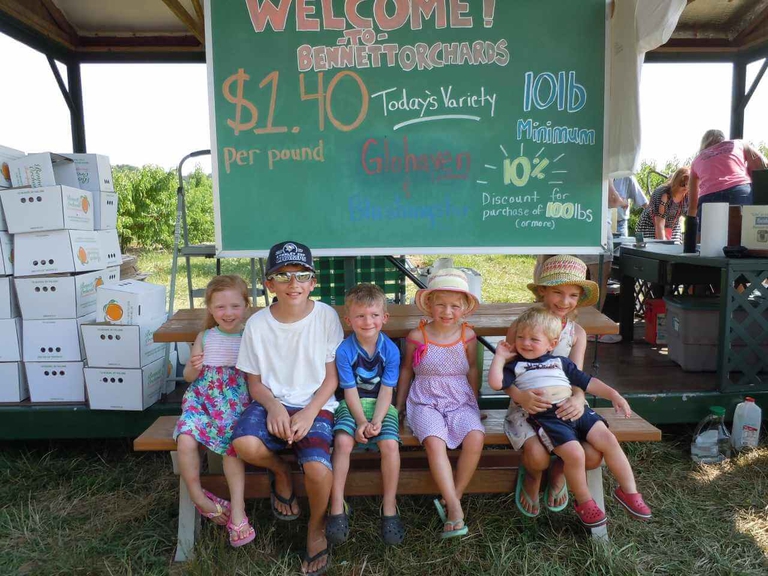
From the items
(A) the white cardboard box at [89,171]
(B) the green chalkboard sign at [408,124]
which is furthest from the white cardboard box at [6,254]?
(B) the green chalkboard sign at [408,124]

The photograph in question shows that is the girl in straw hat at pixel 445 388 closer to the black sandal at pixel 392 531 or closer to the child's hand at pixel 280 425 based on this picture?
the black sandal at pixel 392 531

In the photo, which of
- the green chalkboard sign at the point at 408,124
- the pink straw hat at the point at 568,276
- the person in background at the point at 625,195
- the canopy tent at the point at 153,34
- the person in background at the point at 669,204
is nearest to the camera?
the pink straw hat at the point at 568,276

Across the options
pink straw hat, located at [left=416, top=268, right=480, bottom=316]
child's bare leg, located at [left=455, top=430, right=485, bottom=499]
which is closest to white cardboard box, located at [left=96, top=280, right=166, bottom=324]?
pink straw hat, located at [left=416, top=268, right=480, bottom=316]

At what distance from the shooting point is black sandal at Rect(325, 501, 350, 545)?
2033mm

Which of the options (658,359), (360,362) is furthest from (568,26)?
(658,359)

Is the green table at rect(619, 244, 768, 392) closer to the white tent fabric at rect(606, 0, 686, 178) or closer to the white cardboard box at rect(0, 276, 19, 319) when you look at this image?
the white tent fabric at rect(606, 0, 686, 178)

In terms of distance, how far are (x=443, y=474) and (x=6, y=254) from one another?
8.60ft

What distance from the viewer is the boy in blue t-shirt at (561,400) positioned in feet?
7.02

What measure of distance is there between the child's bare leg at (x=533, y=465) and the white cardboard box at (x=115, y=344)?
204cm

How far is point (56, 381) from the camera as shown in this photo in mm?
3068

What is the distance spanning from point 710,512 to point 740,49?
5.04 meters

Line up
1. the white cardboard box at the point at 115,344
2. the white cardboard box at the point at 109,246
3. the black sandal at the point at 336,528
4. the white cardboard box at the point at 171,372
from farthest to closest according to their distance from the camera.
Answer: the white cardboard box at the point at 109,246
the white cardboard box at the point at 171,372
the white cardboard box at the point at 115,344
the black sandal at the point at 336,528

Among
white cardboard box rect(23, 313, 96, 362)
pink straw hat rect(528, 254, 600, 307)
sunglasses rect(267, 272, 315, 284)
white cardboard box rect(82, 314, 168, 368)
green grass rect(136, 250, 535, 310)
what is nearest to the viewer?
sunglasses rect(267, 272, 315, 284)

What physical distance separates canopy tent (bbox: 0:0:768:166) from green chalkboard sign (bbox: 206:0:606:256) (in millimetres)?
2019
